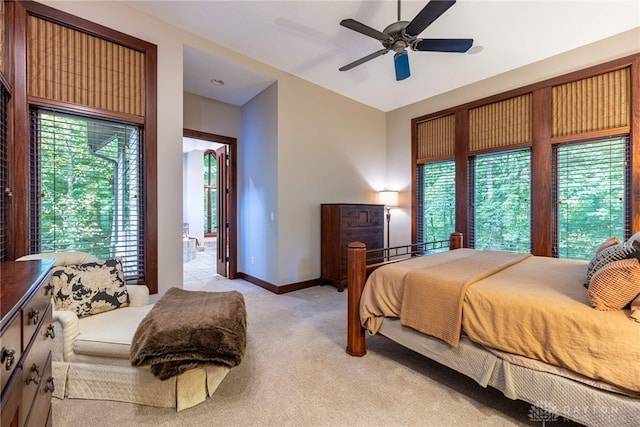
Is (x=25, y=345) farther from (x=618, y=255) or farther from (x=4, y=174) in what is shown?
(x=618, y=255)

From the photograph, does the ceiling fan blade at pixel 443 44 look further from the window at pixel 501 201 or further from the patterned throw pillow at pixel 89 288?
the patterned throw pillow at pixel 89 288

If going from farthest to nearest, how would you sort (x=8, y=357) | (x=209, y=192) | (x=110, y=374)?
(x=209, y=192), (x=110, y=374), (x=8, y=357)

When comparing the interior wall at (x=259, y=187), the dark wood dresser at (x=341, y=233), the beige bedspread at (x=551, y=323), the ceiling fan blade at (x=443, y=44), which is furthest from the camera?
the dark wood dresser at (x=341, y=233)

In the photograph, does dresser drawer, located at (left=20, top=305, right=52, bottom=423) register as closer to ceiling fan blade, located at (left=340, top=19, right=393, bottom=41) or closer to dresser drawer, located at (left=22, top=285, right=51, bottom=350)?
dresser drawer, located at (left=22, top=285, right=51, bottom=350)

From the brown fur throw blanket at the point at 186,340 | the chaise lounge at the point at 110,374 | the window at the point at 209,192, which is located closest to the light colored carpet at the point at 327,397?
the chaise lounge at the point at 110,374

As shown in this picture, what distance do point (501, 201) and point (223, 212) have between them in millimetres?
4486

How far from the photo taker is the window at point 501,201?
12.9ft

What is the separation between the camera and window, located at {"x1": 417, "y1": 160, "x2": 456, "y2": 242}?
4645mm

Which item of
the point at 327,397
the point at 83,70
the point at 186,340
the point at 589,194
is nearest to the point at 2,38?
the point at 83,70

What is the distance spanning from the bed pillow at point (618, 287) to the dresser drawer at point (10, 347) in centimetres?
224

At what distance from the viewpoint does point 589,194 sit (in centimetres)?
345

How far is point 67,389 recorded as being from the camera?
5.75ft

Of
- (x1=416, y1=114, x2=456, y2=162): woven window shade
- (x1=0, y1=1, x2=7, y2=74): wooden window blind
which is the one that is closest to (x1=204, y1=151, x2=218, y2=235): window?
(x1=416, y1=114, x2=456, y2=162): woven window shade

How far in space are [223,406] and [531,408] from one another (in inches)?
72.9
